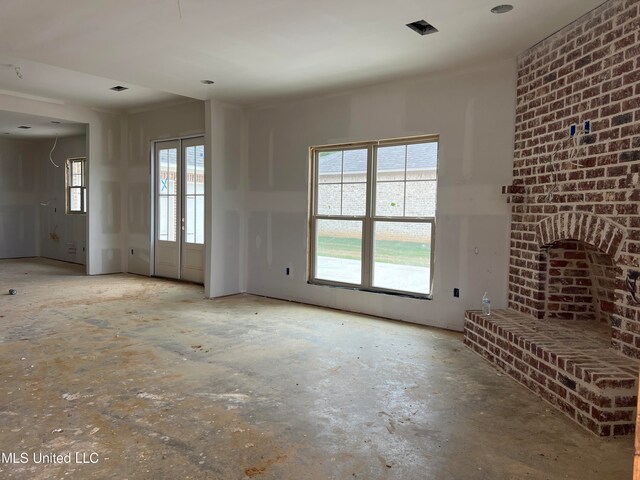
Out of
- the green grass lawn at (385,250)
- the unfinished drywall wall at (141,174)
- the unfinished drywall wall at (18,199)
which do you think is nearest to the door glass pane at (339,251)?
the green grass lawn at (385,250)

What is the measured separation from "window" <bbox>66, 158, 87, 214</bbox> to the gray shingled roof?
20.9 ft

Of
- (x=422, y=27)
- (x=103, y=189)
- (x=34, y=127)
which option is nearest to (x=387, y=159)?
(x=422, y=27)

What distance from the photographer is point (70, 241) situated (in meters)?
9.98

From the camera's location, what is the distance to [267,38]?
152 inches

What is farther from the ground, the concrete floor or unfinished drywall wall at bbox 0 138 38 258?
unfinished drywall wall at bbox 0 138 38 258

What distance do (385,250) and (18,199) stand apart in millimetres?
9385

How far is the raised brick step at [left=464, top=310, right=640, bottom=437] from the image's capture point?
2551 millimetres

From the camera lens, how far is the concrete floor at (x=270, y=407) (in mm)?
2232

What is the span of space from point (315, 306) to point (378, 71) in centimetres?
296

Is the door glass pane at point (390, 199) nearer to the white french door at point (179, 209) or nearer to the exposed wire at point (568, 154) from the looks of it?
the exposed wire at point (568, 154)

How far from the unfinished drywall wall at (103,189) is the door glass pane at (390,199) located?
541 centimetres

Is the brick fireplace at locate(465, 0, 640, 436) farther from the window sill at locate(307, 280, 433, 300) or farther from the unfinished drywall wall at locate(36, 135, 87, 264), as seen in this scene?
the unfinished drywall wall at locate(36, 135, 87, 264)

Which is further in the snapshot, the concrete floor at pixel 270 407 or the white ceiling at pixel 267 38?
the white ceiling at pixel 267 38

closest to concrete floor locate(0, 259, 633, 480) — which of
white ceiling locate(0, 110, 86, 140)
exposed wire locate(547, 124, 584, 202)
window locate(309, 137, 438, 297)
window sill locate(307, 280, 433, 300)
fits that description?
window sill locate(307, 280, 433, 300)
